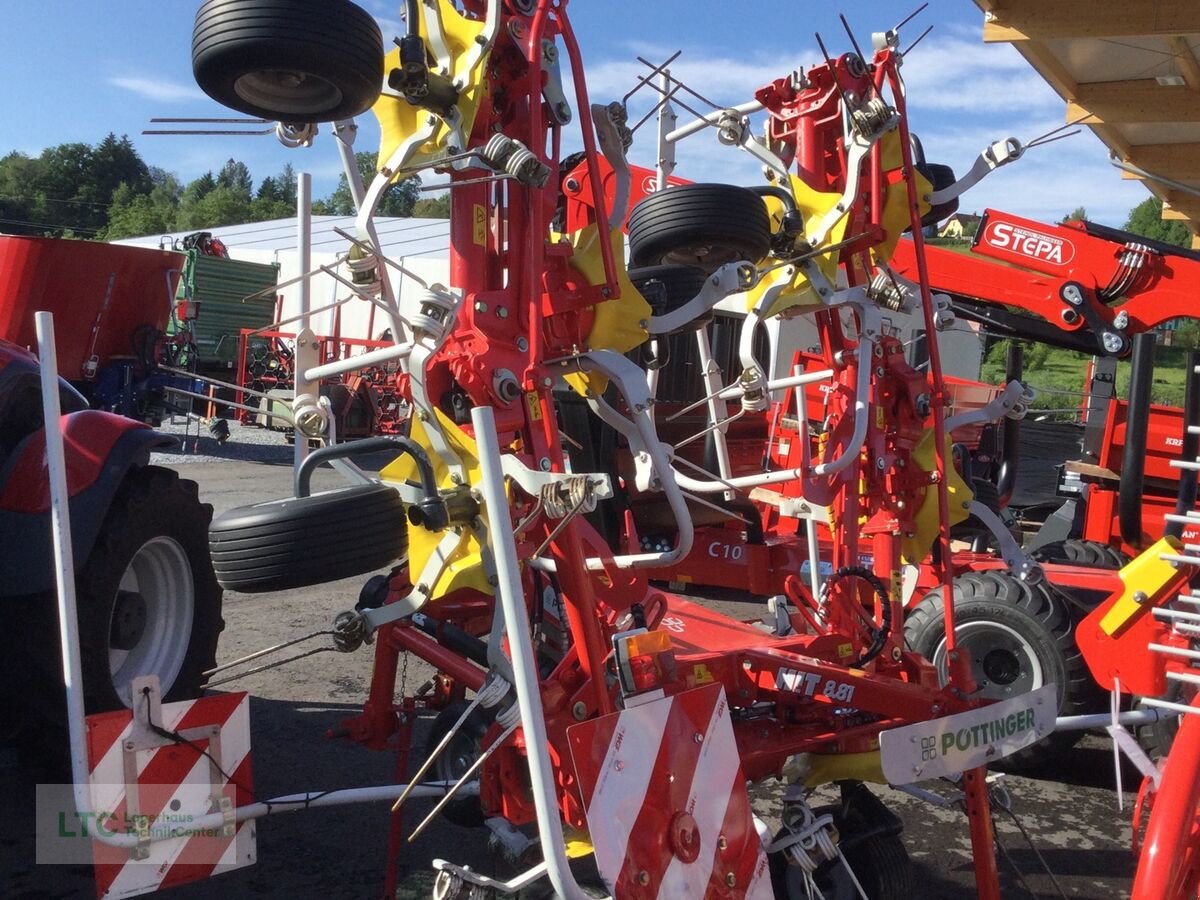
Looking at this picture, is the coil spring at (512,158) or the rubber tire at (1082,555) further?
the rubber tire at (1082,555)

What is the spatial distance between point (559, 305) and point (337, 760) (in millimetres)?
2567

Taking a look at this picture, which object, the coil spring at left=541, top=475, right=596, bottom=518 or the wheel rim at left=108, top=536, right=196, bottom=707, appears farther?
the wheel rim at left=108, top=536, right=196, bottom=707

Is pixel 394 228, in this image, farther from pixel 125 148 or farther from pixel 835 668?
pixel 125 148

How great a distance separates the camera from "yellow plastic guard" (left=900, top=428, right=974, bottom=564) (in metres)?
4.33

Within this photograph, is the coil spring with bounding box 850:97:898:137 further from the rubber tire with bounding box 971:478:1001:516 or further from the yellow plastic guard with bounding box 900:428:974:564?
the rubber tire with bounding box 971:478:1001:516

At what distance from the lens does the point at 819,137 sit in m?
4.31

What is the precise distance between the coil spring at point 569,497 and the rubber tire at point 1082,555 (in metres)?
4.23

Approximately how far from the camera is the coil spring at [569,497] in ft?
8.68

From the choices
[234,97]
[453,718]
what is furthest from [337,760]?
[234,97]

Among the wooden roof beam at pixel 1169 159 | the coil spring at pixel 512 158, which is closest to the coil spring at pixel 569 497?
the coil spring at pixel 512 158

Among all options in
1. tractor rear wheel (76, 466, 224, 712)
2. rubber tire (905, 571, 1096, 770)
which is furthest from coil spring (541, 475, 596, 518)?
rubber tire (905, 571, 1096, 770)

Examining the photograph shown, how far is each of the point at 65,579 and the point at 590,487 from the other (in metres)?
1.22

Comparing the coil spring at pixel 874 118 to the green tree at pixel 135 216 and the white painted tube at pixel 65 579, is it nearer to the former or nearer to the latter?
the white painted tube at pixel 65 579

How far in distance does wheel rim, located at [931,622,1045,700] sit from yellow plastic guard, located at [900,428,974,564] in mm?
890
